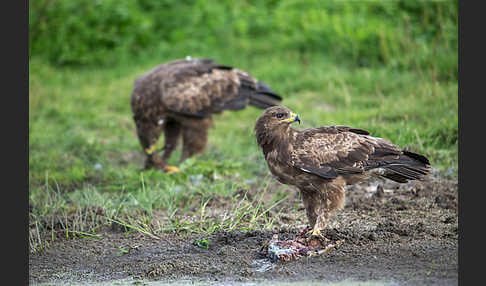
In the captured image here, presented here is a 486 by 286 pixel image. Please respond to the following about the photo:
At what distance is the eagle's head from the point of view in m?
4.90

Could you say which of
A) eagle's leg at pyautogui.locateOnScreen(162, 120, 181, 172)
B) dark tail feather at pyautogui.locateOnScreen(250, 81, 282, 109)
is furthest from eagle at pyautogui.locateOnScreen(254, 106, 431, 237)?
eagle's leg at pyautogui.locateOnScreen(162, 120, 181, 172)

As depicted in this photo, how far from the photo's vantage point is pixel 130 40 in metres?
13.0

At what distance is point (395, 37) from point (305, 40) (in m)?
1.87

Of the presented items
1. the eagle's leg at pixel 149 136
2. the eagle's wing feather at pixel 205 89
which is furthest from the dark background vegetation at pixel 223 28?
the eagle's leg at pixel 149 136

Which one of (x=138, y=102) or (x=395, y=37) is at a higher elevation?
(x=395, y=37)

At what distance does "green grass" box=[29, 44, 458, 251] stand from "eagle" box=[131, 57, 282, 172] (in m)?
0.33

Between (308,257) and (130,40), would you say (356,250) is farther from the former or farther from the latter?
(130,40)

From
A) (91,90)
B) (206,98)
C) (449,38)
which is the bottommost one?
(91,90)

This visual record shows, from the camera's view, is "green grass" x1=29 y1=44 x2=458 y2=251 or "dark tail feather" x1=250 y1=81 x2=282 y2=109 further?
"dark tail feather" x1=250 y1=81 x2=282 y2=109

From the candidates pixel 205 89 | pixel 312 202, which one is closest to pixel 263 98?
pixel 205 89

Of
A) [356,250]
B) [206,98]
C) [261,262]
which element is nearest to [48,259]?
[261,262]

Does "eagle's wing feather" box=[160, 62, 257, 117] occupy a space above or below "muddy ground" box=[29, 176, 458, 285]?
above

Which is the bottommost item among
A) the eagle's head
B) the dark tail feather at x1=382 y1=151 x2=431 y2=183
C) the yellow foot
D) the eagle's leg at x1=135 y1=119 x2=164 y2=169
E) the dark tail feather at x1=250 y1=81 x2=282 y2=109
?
the yellow foot

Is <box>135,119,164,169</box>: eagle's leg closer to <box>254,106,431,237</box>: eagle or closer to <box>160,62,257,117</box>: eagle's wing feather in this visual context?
<box>160,62,257,117</box>: eagle's wing feather
